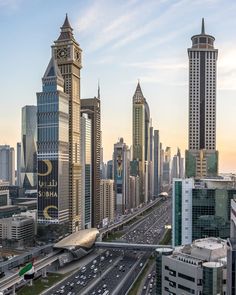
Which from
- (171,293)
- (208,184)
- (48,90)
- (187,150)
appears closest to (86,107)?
(48,90)

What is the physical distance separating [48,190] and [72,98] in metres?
33.9

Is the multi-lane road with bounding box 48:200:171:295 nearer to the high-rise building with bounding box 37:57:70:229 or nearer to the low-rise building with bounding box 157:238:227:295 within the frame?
the high-rise building with bounding box 37:57:70:229

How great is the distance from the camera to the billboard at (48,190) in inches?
5394

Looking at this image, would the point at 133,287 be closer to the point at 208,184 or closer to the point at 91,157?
the point at 208,184

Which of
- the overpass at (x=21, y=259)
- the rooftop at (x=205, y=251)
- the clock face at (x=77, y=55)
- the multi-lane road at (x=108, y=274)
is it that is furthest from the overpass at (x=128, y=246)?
the clock face at (x=77, y=55)

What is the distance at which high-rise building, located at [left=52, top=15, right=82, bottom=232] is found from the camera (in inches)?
5762

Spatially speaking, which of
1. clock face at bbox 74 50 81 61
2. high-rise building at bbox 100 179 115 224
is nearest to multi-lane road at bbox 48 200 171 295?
high-rise building at bbox 100 179 115 224

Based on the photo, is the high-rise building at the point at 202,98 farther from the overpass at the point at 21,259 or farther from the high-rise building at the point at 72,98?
the overpass at the point at 21,259

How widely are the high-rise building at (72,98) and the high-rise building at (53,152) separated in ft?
13.9

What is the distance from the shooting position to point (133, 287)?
8775 centimetres

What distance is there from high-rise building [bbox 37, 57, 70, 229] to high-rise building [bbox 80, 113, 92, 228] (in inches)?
629

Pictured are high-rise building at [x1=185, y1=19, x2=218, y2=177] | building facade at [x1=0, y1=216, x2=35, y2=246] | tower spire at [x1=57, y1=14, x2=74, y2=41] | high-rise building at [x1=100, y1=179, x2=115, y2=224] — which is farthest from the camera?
high-rise building at [x1=100, y1=179, x2=115, y2=224]

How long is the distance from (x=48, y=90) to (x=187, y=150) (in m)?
60.9

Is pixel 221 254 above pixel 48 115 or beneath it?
beneath
